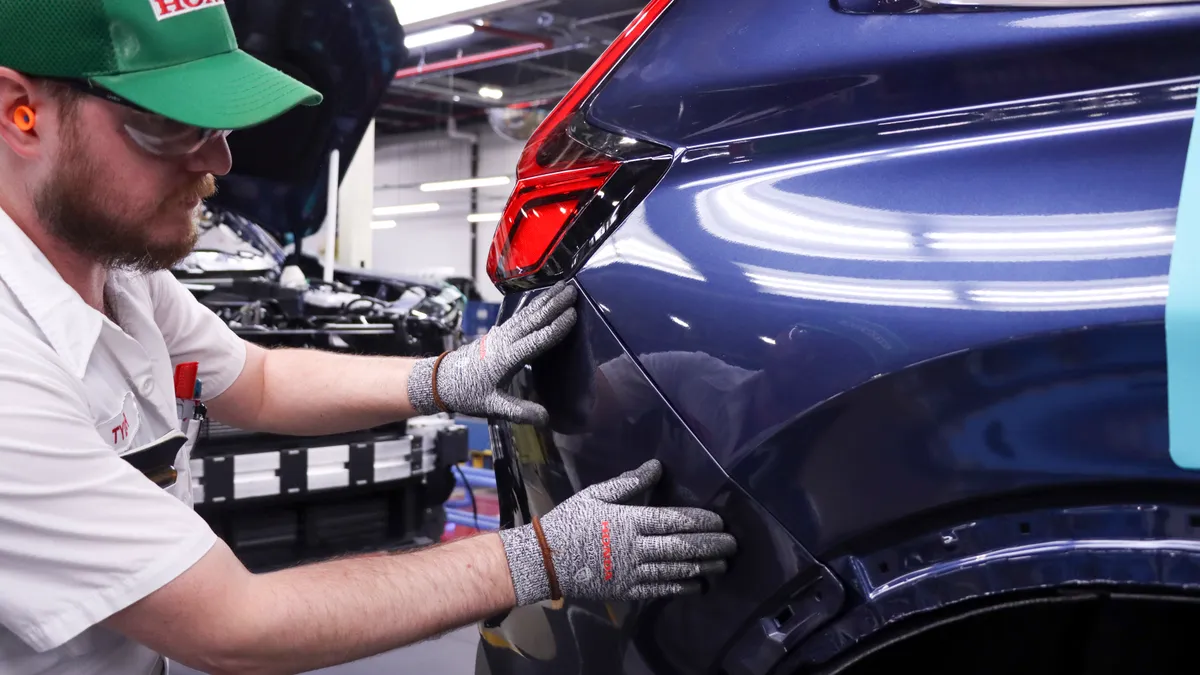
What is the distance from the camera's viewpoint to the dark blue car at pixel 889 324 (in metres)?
0.81

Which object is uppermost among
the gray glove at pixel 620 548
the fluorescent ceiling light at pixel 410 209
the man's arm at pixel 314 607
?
the fluorescent ceiling light at pixel 410 209

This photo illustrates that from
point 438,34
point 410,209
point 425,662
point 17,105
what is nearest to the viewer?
point 17,105

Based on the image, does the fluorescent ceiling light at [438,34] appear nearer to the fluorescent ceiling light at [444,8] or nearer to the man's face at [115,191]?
the fluorescent ceiling light at [444,8]

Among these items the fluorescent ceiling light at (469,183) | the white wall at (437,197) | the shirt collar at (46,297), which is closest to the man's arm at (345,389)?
the shirt collar at (46,297)

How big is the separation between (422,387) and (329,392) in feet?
0.82

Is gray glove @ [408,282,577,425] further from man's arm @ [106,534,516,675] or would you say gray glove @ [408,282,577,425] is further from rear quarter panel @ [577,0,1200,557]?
man's arm @ [106,534,516,675]

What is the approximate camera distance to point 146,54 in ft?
3.83

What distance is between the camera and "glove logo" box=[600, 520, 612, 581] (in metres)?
1.07

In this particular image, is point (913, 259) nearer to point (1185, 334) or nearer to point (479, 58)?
point (1185, 334)

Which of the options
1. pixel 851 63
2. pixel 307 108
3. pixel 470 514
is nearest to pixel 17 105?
pixel 851 63

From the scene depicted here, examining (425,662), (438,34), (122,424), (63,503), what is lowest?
(425,662)

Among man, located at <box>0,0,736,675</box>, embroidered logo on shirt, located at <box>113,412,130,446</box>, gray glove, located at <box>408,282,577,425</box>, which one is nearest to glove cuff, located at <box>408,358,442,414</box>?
gray glove, located at <box>408,282,577,425</box>

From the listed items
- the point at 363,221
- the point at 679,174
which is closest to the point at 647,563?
the point at 679,174

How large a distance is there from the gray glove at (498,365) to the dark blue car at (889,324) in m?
0.03
